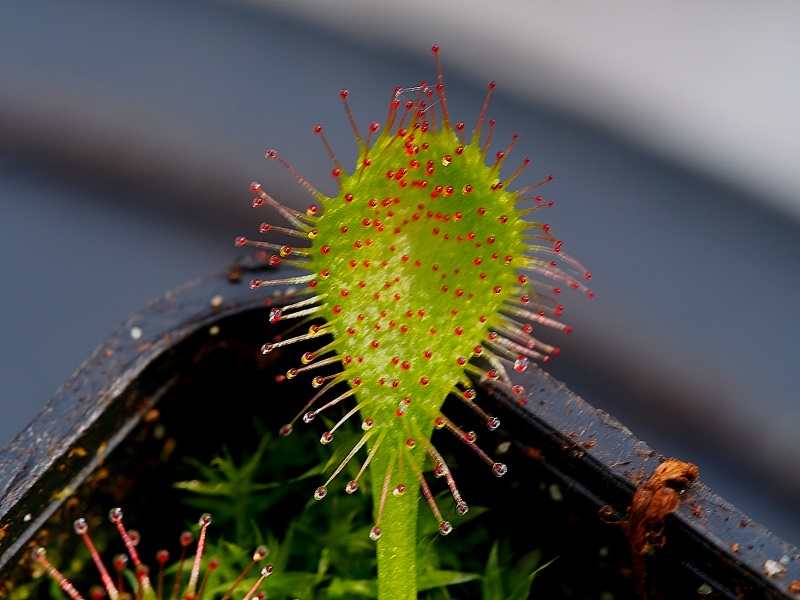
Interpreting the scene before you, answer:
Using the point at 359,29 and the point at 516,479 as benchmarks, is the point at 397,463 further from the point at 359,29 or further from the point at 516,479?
the point at 359,29

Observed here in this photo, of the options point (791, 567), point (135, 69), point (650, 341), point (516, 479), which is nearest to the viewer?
point (791, 567)

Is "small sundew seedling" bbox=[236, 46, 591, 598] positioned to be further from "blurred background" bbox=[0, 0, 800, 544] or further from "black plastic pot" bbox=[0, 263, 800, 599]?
"blurred background" bbox=[0, 0, 800, 544]

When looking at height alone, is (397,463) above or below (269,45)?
below

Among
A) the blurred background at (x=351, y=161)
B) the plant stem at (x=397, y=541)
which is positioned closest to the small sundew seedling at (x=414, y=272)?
the plant stem at (x=397, y=541)

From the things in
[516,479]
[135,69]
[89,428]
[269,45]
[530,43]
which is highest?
[530,43]

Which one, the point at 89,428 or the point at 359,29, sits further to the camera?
the point at 359,29

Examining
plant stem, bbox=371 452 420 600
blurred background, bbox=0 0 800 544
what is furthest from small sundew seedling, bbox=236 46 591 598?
blurred background, bbox=0 0 800 544

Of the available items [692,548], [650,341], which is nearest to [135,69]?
[650,341]
